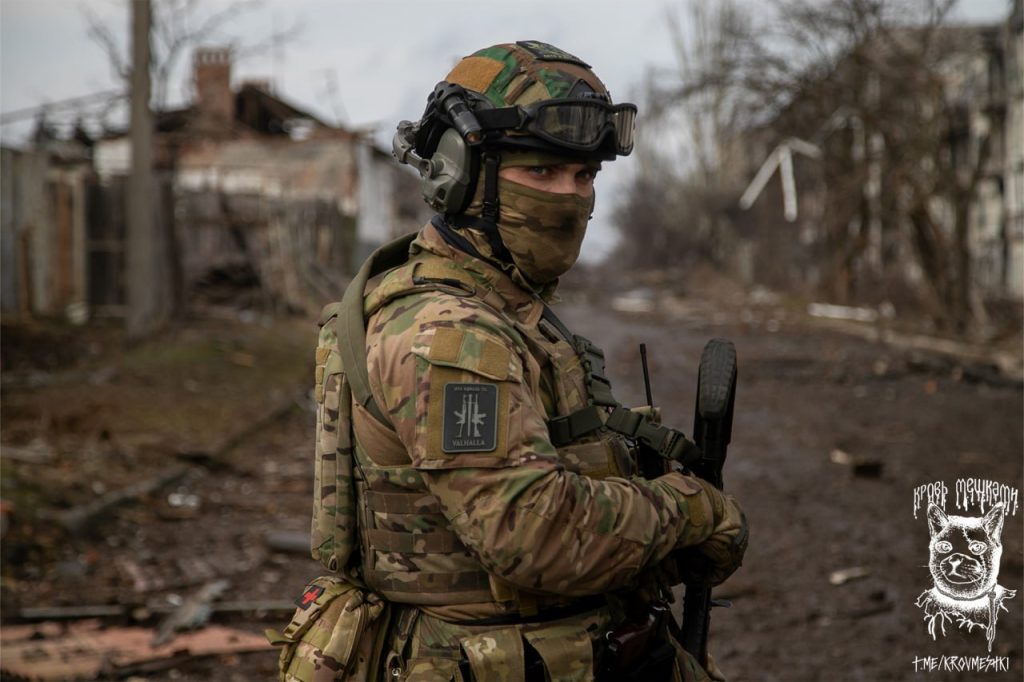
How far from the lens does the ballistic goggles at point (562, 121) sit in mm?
2436

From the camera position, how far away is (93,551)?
6.82m

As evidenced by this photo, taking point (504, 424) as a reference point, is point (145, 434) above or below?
below

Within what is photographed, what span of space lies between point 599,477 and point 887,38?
20.3m

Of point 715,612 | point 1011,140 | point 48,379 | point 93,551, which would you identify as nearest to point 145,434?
point 48,379

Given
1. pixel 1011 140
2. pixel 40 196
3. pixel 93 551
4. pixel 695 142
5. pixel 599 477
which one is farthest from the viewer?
pixel 695 142

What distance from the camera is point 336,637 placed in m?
2.42

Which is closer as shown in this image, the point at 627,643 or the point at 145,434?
the point at 627,643

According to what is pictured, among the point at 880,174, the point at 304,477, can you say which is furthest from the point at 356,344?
the point at 880,174

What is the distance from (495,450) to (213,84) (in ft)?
113

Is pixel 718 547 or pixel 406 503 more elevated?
pixel 406 503

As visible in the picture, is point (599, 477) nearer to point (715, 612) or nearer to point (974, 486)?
point (715, 612)

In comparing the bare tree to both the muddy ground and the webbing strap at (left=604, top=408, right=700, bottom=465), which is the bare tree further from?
the webbing strap at (left=604, top=408, right=700, bottom=465)

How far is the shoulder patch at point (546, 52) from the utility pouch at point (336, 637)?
1.31m

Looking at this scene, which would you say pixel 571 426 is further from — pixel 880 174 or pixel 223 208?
pixel 223 208
